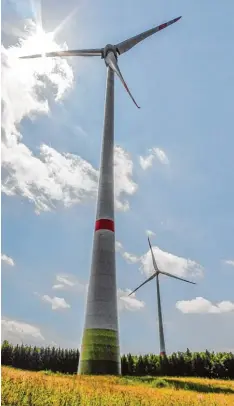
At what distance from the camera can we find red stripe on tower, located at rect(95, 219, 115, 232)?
49.2 metres

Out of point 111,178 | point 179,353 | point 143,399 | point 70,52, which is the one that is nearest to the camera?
point 143,399

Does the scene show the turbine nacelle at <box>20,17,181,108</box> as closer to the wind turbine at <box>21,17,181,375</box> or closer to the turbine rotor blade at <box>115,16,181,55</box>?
the turbine rotor blade at <box>115,16,181,55</box>

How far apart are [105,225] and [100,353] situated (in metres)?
16.1

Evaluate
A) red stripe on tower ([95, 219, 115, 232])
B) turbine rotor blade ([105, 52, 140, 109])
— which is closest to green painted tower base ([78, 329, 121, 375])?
red stripe on tower ([95, 219, 115, 232])

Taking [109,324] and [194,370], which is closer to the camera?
[109,324]

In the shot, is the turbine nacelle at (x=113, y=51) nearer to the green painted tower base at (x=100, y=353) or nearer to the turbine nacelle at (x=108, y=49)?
the turbine nacelle at (x=108, y=49)

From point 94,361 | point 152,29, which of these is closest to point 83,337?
point 94,361

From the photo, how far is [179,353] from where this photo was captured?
78.3 m

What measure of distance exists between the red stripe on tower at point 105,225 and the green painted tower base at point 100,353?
13246 millimetres

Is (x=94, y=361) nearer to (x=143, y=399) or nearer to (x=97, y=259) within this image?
(x=97, y=259)

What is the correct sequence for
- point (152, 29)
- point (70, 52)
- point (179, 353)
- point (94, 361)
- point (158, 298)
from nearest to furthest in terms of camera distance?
1. point (94, 361)
2. point (70, 52)
3. point (152, 29)
4. point (179, 353)
5. point (158, 298)

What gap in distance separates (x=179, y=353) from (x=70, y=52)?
65.5 metres

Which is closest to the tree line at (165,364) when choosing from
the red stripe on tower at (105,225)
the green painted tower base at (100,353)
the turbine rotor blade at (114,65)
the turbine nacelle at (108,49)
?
the green painted tower base at (100,353)

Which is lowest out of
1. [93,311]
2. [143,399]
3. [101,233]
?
[143,399]
